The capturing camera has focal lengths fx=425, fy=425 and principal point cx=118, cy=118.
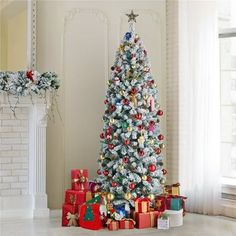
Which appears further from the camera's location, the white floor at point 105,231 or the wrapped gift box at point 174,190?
the wrapped gift box at point 174,190

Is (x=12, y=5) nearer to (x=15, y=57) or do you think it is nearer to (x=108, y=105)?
(x=15, y=57)

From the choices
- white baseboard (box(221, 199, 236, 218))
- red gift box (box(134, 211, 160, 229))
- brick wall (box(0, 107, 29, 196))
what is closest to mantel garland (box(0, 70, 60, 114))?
brick wall (box(0, 107, 29, 196))

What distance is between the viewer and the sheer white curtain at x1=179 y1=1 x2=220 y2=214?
469 centimetres

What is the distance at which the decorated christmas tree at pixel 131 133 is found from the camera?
425 cm

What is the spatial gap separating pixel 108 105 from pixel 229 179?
1.63m

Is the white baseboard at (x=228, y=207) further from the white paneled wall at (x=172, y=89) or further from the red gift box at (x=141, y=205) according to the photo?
the red gift box at (x=141, y=205)

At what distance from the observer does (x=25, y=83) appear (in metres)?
4.39

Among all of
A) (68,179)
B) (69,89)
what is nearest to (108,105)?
(69,89)

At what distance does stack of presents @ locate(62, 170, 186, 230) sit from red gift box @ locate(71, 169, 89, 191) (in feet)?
0.41

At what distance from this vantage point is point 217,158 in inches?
184

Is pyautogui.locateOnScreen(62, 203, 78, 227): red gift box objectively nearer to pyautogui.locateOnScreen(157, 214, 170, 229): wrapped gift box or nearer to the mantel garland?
pyautogui.locateOnScreen(157, 214, 170, 229): wrapped gift box

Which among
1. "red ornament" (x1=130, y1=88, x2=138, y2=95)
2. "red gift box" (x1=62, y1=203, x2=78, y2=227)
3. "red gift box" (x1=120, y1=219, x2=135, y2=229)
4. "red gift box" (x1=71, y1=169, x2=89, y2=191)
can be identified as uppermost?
"red ornament" (x1=130, y1=88, x2=138, y2=95)

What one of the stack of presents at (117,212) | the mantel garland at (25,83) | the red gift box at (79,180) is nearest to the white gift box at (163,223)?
the stack of presents at (117,212)

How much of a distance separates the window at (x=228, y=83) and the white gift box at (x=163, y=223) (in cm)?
113
